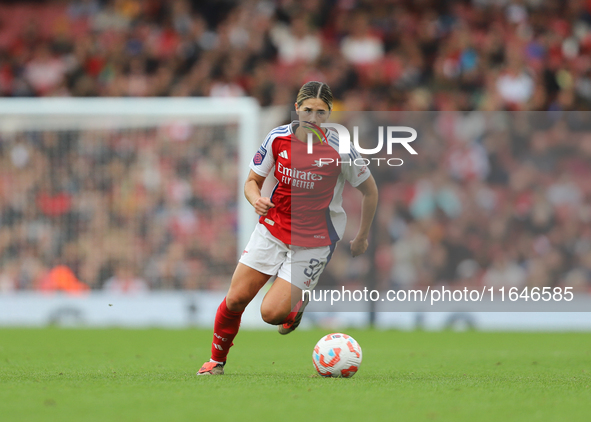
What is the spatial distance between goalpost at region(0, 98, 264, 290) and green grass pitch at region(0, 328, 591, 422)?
11.8ft

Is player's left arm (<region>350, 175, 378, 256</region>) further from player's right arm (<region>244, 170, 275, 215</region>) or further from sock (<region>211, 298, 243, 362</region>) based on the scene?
sock (<region>211, 298, 243, 362</region>)

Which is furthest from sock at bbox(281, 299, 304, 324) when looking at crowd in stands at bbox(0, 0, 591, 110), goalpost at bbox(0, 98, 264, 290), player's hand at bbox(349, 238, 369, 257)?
crowd in stands at bbox(0, 0, 591, 110)

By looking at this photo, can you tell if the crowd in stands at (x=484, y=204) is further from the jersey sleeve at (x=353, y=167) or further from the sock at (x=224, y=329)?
the sock at (x=224, y=329)

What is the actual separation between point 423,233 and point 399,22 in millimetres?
5638

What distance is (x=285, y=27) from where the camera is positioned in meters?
15.9

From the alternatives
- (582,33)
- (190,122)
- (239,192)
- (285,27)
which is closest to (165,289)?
(239,192)

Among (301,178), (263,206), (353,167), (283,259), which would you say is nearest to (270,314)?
(283,259)

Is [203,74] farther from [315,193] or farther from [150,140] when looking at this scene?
[315,193]

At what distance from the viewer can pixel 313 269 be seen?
604 cm

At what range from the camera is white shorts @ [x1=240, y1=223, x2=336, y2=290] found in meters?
5.96

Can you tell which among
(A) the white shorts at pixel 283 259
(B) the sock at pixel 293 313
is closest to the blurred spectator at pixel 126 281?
(B) the sock at pixel 293 313

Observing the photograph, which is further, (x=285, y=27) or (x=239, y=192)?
(x=285, y=27)

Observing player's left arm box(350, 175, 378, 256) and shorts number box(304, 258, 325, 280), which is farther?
player's left arm box(350, 175, 378, 256)

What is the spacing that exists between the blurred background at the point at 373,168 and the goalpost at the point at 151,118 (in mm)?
93
